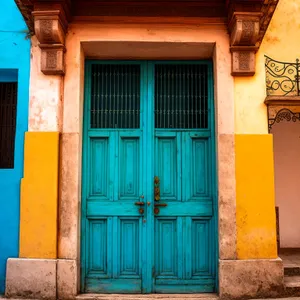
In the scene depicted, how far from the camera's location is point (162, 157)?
18.6 feet

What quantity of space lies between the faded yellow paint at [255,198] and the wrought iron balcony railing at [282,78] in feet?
2.36

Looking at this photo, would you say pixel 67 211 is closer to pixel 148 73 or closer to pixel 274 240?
pixel 148 73

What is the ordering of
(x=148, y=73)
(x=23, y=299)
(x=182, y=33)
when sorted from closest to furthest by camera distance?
(x=23, y=299) → (x=182, y=33) → (x=148, y=73)

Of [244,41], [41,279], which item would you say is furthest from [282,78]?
[41,279]

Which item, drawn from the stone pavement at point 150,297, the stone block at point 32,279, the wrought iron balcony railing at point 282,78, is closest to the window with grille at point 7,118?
the stone block at point 32,279

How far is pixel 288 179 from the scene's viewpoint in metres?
7.66

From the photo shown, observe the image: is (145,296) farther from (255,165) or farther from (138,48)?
(138,48)

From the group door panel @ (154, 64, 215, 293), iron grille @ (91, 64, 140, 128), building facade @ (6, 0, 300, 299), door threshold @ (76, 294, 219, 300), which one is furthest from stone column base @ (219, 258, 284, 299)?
iron grille @ (91, 64, 140, 128)

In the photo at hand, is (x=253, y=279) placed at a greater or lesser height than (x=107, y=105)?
lesser

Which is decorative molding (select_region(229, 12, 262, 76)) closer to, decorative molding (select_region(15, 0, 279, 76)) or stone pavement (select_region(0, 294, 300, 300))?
decorative molding (select_region(15, 0, 279, 76))

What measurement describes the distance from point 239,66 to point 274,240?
2.40 m

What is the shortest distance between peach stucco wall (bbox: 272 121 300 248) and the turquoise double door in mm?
2642

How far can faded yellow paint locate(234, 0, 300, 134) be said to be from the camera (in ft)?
17.5

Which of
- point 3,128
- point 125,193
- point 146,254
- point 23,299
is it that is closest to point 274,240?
point 146,254
